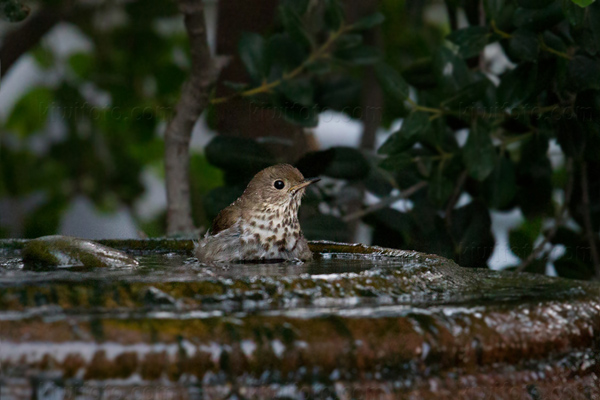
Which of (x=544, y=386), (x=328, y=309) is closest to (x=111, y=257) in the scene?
(x=328, y=309)

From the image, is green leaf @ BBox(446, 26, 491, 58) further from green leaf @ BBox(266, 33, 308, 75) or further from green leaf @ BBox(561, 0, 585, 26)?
green leaf @ BBox(266, 33, 308, 75)

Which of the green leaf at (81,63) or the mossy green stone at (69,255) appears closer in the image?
the mossy green stone at (69,255)

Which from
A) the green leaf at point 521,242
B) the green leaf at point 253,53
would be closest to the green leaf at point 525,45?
the green leaf at point 253,53

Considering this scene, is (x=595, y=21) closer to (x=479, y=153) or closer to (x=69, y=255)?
(x=479, y=153)

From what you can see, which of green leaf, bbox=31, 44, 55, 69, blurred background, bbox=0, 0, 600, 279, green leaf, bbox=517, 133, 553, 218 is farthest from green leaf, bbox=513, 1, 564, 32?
green leaf, bbox=31, 44, 55, 69

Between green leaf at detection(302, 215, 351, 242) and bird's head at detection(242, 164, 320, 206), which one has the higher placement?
bird's head at detection(242, 164, 320, 206)

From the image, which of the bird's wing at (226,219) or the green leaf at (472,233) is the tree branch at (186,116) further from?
the green leaf at (472,233)
